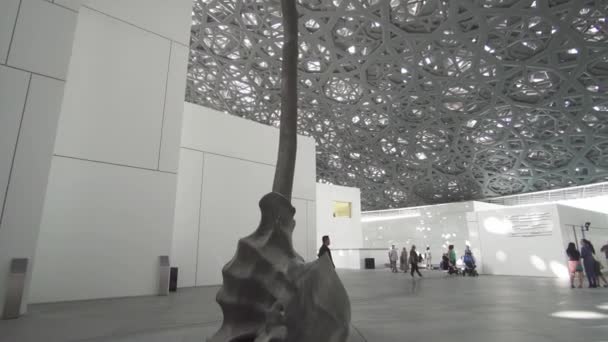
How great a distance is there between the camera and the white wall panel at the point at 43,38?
464 cm

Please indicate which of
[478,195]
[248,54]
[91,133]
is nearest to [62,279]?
[91,133]

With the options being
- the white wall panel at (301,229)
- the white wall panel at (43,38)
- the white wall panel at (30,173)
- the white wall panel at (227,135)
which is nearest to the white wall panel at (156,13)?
the white wall panel at (43,38)

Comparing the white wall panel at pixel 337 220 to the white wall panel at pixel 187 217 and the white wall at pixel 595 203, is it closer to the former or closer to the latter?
the white wall panel at pixel 187 217

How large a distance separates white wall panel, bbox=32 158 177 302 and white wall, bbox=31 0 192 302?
0.05ft

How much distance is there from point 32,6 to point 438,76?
17.5 m

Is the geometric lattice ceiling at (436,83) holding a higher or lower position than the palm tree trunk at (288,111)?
higher

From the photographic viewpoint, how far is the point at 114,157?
6.20m

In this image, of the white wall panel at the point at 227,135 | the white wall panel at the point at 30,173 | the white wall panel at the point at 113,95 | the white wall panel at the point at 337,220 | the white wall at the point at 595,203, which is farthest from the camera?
the white wall panel at the point at 337,220

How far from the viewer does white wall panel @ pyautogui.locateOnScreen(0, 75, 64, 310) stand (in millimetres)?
4215

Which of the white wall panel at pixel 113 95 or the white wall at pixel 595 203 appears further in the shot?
the white wall at pixel 595 203

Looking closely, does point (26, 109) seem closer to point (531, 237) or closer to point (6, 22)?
point (6, 22)

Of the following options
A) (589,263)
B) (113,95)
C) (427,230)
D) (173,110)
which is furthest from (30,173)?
(427,230)

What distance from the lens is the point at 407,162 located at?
24.3m

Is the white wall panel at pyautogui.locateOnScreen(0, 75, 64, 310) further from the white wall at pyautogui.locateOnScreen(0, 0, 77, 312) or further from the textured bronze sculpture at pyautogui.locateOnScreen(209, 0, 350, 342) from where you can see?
the textured bronze sculpture at pyautogui.locateOnScreen(209, 0, 350, 342)
